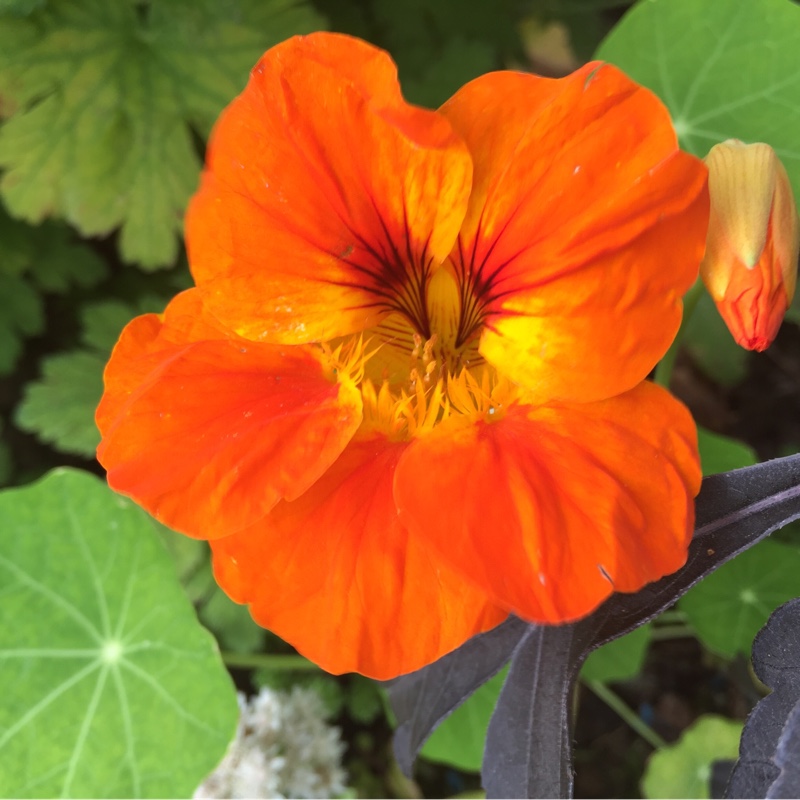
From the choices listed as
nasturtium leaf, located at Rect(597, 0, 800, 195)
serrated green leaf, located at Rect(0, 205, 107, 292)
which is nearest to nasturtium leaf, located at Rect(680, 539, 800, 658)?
nasturtium leaf, located at Rect(597, 0, 800, 195)

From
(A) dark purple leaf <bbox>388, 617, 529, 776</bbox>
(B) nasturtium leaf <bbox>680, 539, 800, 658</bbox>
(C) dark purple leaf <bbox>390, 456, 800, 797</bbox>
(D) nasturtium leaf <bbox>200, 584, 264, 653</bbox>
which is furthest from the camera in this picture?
(D) nasturtium leaf <bbox>200, 584, 264, 653</bbox>

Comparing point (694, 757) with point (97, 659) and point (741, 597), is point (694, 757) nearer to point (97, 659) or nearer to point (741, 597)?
point (741, 597)

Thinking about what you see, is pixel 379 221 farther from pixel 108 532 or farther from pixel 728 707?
pixel 728 707

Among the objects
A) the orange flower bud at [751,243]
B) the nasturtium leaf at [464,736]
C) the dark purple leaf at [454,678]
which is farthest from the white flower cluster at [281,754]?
the orange flower bud at [751,243]

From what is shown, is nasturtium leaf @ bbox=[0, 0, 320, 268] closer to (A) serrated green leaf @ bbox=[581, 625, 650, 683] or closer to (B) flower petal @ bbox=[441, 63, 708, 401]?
(B) flower petal @ bbox=[441, 63, 708, 401]

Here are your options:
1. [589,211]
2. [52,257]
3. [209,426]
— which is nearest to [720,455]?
[589,211]

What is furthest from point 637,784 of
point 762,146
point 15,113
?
point 15,113
